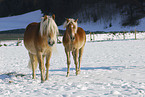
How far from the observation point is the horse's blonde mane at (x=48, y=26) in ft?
21.0

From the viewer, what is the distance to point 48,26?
6383mm

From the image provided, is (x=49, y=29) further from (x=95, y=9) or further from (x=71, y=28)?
(x=95, y=9)

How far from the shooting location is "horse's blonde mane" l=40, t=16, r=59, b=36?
252 inches

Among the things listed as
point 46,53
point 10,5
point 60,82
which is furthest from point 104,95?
point 10,5

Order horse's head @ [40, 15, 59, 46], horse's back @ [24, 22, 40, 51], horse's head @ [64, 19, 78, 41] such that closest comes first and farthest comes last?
1. horse's head @ [40, 15, 59, 46]
2. horse's back @ [24, 22, 40, 51]
3. horse's head @ [64, 19, 78, 41]

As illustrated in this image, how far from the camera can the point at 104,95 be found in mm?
5105

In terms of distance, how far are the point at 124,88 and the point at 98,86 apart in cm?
71

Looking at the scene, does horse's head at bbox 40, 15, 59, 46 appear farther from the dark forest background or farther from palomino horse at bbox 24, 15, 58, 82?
the dark forest background

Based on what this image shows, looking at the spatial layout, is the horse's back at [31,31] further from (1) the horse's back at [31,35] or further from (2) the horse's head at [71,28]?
(2) the horse's head at [71,28]

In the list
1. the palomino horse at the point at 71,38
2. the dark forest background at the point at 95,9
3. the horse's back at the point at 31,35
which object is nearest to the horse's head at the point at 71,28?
the palomino horse at the point at 71,38

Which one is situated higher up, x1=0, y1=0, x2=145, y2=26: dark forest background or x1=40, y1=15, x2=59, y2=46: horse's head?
x1=0, y1=0, x2=145, y2=26: dark forest background

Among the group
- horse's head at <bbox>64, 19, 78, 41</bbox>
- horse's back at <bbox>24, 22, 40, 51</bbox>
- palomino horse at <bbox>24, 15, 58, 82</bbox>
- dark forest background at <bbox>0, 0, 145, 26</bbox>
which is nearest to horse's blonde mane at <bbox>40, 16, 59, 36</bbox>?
palomino horse at <bbox>24, 15, 58, 82</bbox>

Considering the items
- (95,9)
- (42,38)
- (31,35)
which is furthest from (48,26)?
(95,9)

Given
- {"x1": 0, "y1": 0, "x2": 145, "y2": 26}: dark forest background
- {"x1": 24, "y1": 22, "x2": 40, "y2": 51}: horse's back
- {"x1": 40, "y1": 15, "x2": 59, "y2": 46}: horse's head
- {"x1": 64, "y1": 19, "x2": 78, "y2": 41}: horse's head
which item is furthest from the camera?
{"x1": 0, "y1": 0, "x2": 145, "y2": 26}: dark forest background
